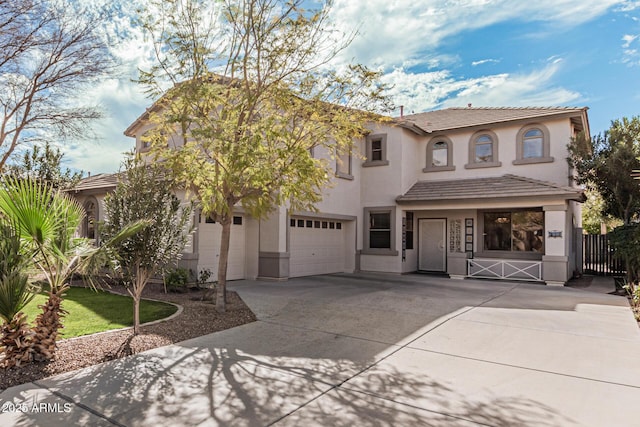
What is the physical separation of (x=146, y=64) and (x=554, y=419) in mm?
8883

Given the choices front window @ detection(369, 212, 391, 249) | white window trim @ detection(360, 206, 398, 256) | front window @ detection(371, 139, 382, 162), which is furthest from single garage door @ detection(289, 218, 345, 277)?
front window @ detection(371, 139, 382, 162)

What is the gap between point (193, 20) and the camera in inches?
312

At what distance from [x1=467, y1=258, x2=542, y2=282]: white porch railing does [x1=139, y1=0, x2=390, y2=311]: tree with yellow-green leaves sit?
976 cm

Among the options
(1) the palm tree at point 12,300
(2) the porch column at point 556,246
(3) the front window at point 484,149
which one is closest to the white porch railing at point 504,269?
(2) the porch column at point 556,246

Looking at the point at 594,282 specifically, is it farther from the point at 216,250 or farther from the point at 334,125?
the point at 216,250

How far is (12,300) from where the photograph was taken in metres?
4.99

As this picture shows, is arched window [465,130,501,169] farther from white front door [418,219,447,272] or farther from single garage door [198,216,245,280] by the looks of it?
single garage door [198,216,245,280]

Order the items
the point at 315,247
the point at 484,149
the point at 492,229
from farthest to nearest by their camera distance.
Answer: the point at 484,149 → the point at 492,229 → the point at 315,247

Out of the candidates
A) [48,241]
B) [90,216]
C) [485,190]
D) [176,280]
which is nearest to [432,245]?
[485,190]

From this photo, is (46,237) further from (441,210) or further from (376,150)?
(441,210)

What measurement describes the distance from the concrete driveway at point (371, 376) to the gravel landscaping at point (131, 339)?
0.87ft

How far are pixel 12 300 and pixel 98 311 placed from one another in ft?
12.8

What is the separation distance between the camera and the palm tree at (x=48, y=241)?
16.4ft

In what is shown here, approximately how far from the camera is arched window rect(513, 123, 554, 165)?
15.6 metres
